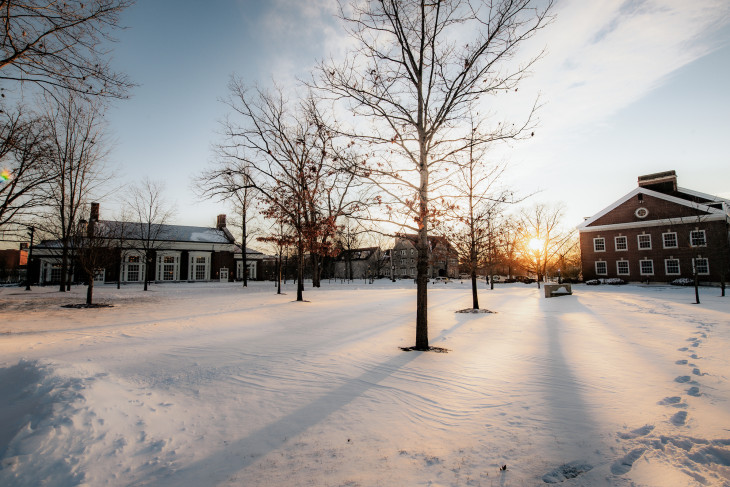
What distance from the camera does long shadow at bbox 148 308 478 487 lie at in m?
3.31

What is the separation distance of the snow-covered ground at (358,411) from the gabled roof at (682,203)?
3115cm

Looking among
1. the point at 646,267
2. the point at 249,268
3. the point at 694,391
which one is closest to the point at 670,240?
the point at 646,267

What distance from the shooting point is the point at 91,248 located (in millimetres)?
16922

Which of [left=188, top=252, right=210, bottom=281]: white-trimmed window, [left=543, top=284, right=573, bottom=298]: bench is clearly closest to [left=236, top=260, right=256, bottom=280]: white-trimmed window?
[left=188, top=252, right=210, bottom=281]: white-trimmed window

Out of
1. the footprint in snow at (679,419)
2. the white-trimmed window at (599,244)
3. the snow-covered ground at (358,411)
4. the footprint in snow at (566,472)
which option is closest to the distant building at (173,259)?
the snow-covered ground at (358,411)

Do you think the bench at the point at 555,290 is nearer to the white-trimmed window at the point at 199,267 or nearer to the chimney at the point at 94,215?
the chimney at the point at 94,215

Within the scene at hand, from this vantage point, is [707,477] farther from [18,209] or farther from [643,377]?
[18,209]

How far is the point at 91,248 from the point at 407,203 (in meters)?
17.4

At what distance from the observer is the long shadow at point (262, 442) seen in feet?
10.9

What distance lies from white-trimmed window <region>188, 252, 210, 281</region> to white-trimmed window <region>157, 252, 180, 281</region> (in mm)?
1602

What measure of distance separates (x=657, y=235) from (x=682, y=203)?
3.72 metres

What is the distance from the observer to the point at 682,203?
107ft

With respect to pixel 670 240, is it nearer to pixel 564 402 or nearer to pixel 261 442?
pixel 564 402

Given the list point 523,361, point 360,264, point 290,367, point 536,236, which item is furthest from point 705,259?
point 360,264
